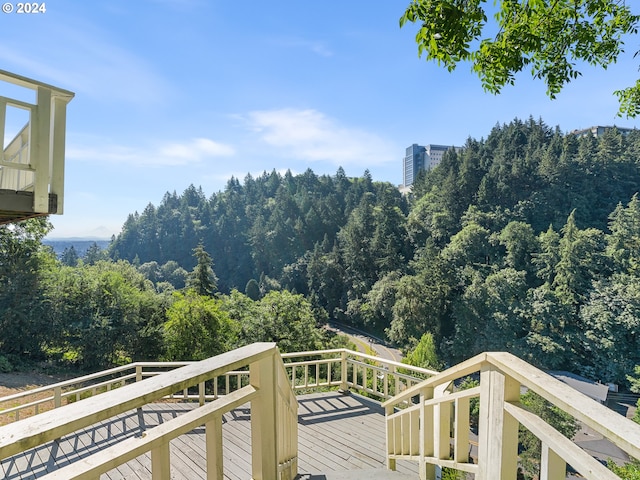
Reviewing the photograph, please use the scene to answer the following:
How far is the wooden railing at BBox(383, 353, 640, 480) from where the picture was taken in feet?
2.51

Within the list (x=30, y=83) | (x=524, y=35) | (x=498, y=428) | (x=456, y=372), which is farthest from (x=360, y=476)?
(x=30, y=83)

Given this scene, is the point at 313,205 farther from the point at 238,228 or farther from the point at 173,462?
the point at 173,462

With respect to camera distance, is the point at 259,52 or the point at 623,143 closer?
the point at 259,52

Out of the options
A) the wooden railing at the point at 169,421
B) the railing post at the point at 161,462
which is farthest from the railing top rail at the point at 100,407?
the railing post at the point at 161,462

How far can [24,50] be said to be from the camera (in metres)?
4.46

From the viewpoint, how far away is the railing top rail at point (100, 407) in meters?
0.59

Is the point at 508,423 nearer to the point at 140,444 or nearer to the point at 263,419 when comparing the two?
the point at 263,419

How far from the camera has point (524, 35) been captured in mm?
2504

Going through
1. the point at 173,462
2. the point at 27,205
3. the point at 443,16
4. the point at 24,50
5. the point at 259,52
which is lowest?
the point at 173,462

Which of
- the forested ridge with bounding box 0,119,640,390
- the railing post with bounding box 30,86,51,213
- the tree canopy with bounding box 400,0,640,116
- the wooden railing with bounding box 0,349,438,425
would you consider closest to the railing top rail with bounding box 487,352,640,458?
the tree canopy with bounding box 400,0,640,116

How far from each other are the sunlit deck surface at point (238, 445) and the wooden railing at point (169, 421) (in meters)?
1.54

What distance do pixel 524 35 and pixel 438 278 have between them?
2903cm

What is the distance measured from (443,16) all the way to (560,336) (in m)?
30.3

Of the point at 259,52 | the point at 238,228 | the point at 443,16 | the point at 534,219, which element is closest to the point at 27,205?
the point at 443,16
